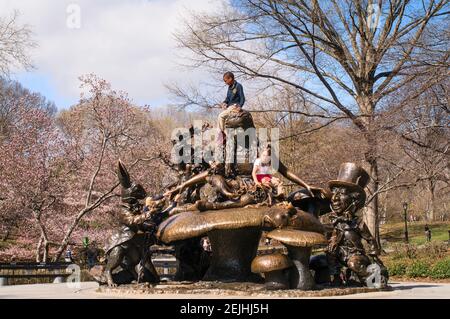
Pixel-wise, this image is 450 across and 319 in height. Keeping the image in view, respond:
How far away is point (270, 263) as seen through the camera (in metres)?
10.5

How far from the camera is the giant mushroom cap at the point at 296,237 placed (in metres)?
10.5

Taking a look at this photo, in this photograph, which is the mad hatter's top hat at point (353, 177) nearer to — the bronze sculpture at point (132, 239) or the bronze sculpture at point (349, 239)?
the bronze sculpture at point (349, 239)

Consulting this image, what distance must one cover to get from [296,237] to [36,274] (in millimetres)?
11587

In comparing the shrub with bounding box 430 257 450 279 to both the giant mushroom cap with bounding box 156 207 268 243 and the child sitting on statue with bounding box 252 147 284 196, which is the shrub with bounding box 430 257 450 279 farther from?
the giant mushroom cap with bounding box 156 207 268 243

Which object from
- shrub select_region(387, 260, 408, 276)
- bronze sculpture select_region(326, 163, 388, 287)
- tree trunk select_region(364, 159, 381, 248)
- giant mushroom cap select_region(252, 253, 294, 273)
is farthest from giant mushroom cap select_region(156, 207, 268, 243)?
tree trunk select_region(364, 159, 381, 248)

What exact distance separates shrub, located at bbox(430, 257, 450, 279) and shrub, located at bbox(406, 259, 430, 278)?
0.70 ft

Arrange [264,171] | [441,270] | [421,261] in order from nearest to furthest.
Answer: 1. [264,171]
2. [441,270]
3. [421,261]

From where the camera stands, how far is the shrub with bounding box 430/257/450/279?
18000 mm

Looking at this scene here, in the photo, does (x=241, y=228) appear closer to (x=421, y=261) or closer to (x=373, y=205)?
(x=421, y=261)

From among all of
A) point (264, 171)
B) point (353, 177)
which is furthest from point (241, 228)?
point (353, 177)

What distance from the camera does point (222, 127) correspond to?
12.6 meters
